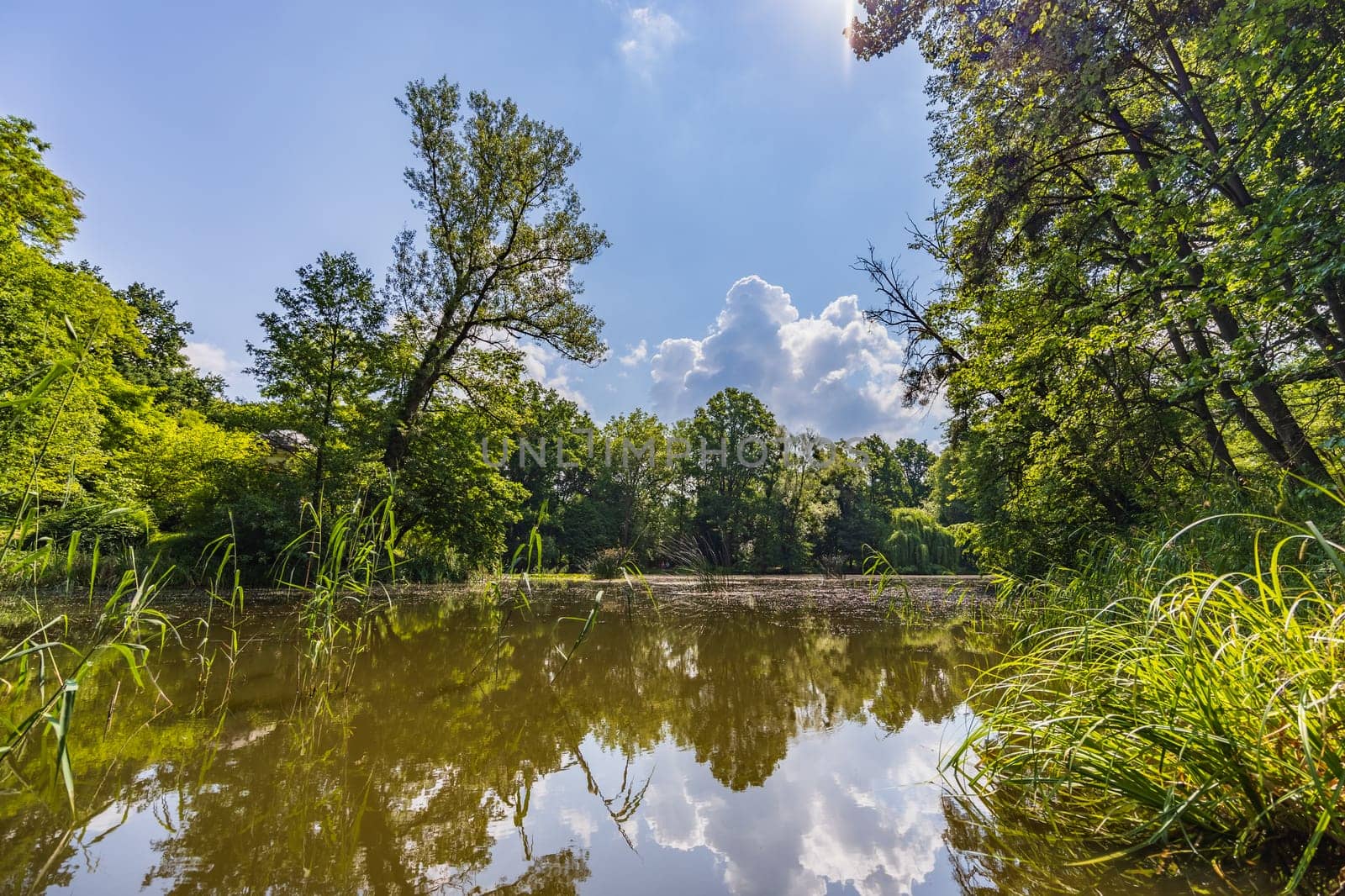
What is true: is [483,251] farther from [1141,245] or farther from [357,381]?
[1141,245]

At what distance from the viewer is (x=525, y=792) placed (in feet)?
4.63

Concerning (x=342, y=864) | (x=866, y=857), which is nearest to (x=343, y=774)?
(x=342, y=864)

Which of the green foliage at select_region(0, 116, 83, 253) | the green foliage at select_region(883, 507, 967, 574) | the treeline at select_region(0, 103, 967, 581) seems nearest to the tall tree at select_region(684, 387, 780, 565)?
the green foliage at select_region(883, 507, 967, 574)

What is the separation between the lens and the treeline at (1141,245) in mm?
3457

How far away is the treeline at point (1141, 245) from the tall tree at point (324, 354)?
26.1 ft

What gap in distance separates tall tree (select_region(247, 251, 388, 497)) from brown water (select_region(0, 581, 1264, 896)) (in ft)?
22.2

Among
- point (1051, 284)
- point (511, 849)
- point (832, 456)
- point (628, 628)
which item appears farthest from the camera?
point (832, 456)

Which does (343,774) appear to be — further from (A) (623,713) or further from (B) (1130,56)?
(B) (1130,56)

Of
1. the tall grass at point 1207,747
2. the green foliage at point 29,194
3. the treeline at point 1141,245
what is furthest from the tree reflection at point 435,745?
the green foliage at point 29,194

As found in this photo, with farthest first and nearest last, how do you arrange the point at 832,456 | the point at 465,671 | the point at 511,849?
the point at 832,456
the point at 465,671
the point at 511,849

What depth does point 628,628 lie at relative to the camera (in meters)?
4.09

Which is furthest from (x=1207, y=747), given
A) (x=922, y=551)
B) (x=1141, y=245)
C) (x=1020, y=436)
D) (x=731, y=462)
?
(x=731, y=462)

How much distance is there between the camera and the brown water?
1.05 metres

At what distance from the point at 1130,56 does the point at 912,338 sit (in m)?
4.35
